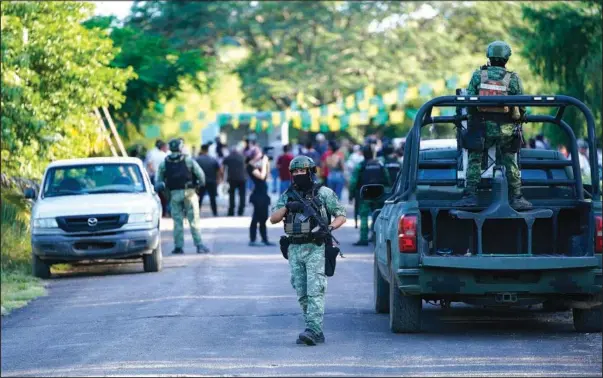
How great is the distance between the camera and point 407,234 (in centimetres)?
1223

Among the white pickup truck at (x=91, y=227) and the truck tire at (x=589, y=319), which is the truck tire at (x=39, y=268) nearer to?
the white pickup truck at (x=91, y=227)

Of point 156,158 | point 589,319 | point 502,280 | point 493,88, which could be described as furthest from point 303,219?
point 156,158

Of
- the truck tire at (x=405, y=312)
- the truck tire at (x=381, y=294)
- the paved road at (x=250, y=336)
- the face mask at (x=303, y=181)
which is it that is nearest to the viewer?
the paved road at (x=250, y=336)

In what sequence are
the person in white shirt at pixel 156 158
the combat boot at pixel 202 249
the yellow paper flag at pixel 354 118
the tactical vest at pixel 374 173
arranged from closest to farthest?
the tactical vest at pixel 374 173 → the combat boot at pixel 202 249 → the person in white shirt at pixel 156 158 → the yellow paper flag at pixel 354 118

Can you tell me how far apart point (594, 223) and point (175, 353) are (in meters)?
3.68

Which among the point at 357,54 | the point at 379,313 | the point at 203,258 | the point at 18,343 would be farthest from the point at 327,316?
the point at 357,54

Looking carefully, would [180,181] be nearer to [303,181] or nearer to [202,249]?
[202,249]

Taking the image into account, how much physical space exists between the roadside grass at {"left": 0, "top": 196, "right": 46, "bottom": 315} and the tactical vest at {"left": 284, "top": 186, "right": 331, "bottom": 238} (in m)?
5.01

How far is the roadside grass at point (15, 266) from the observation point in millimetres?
17562

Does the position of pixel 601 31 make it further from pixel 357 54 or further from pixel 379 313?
pixel 357 54

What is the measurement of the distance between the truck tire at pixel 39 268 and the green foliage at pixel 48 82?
8.36 ft

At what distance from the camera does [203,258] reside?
2297 centimetres

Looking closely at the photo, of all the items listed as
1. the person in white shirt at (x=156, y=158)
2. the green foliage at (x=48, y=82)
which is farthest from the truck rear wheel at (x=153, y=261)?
the person in white shirt at (x=156, y=158)

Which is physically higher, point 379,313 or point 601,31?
point 601,31
